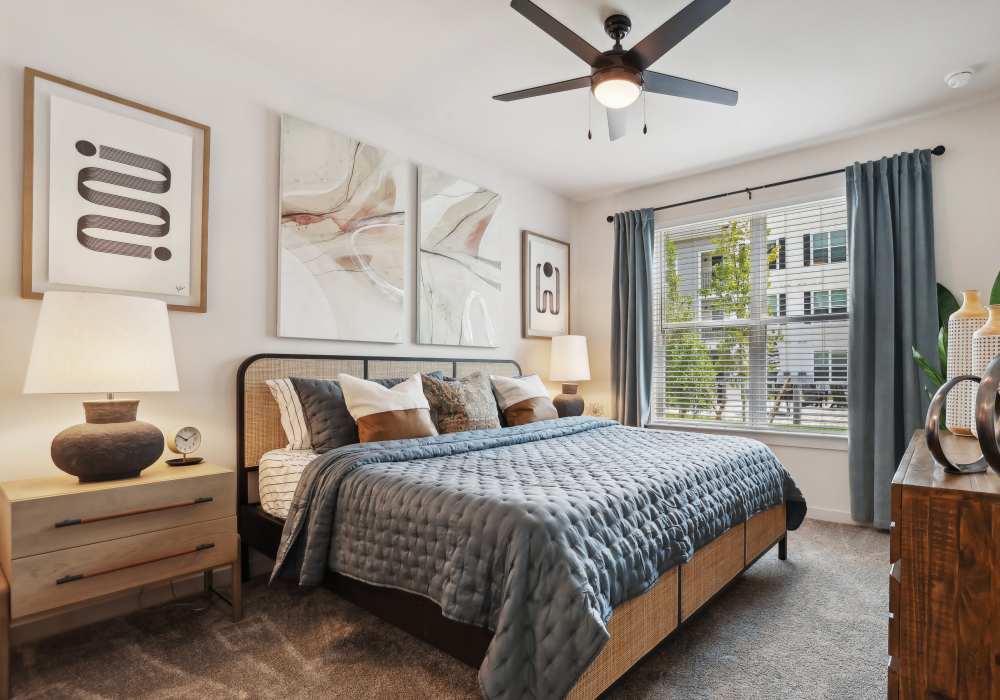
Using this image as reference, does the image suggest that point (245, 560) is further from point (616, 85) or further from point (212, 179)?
point (616, 85)

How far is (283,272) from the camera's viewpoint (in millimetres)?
2920

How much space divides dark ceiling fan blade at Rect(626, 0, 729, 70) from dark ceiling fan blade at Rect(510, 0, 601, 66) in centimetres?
17

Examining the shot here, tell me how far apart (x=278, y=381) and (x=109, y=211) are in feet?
3.35

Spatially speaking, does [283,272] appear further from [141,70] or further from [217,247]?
[141,70]

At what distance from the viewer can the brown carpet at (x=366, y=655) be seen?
1751 mm

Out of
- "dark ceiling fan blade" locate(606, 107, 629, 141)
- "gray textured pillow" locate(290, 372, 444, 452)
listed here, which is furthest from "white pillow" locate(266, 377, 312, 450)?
"dark ceiling fan blade" locate(606, 107, 629, 141)

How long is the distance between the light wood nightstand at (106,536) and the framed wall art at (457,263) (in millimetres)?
1770

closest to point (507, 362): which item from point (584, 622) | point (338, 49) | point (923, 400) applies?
point (338, 49)

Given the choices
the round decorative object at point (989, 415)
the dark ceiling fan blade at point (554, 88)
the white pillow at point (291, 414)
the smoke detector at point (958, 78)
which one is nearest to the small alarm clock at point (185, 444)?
the white pillow at point (291, 414)

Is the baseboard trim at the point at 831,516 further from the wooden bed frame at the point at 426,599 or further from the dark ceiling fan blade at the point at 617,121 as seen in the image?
the dark ceiling fan blade at the point at 617,121

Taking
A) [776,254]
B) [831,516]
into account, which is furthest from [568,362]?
[831,516]

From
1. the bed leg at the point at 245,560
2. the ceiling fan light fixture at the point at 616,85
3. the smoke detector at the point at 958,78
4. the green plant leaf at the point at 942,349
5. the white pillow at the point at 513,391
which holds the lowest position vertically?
the bed leg at the point at 245,560

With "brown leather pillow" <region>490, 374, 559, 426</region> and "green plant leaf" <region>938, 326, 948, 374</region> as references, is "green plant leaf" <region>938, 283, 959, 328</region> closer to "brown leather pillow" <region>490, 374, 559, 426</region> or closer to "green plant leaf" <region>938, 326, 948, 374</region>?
"green plant leaf" <region>938, 326, 948, 374</region>

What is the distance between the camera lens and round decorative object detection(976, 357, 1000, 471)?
0.92 m
